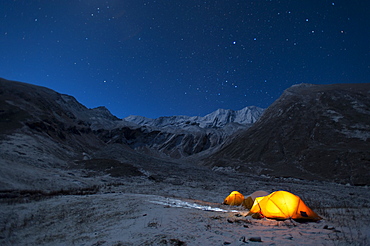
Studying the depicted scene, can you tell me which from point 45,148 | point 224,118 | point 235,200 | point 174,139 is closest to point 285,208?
point 235,200

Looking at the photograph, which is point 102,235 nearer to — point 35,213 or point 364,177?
point 35,213

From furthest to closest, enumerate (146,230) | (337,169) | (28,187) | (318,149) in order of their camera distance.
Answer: (318,149), (337,169), (28,187), (146,230)

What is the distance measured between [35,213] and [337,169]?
4485 cm

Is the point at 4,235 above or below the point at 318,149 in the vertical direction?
below

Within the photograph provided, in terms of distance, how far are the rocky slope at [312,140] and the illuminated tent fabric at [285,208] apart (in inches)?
1298

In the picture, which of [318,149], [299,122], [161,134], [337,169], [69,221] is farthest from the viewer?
[161,134]

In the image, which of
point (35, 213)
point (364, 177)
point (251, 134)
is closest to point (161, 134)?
point (251, 134)

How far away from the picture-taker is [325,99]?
205 feet

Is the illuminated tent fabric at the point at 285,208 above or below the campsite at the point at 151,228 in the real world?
above

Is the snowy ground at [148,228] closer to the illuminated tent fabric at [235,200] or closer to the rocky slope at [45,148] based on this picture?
the illuminated tent fabric at [235,200]

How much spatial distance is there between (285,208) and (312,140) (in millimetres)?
49530

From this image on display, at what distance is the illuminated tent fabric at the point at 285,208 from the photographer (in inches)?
318

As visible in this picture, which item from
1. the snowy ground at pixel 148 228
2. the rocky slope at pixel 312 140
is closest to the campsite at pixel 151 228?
the snowy ground at pixel 148 228

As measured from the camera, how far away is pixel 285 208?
8.49m
